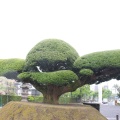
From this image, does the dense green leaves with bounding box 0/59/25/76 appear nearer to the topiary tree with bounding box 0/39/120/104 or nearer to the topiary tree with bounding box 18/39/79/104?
the topiary tree with bounding box 0/39/120/104

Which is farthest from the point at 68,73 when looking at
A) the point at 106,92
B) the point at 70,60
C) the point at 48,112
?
the point at 106,92

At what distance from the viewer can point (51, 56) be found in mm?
9477

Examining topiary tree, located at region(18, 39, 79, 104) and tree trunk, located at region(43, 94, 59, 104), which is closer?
topiary tree, located at region(18, 39, 79, 104)

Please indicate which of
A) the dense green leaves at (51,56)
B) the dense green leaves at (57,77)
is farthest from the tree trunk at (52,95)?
the dense green leaves at (57,77)

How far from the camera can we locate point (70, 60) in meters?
9.84

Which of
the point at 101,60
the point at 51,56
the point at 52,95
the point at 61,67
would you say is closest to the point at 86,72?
the point at 101,60

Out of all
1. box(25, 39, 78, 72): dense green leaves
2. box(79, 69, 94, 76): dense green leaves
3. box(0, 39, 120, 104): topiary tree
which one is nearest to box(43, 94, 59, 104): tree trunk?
box(0, 39, 120, 104): topiary tree

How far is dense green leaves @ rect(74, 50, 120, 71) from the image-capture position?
29.7 ft

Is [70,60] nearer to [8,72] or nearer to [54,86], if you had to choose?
[54,86]

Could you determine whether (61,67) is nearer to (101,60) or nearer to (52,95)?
(52,95)

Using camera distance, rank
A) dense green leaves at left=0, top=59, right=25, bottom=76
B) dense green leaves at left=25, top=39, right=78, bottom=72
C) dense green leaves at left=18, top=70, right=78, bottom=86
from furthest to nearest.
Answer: dense green leaves at left=0, top=59, right=25, bottom=76, dense green leaves at left=25, top=39, right=78, bottom=72, dense green leaves at left=18, top=70, right=78, bottom=86

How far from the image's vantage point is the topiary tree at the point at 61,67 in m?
9.09

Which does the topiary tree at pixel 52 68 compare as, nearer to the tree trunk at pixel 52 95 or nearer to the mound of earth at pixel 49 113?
the tree trunk at pixel 52 95

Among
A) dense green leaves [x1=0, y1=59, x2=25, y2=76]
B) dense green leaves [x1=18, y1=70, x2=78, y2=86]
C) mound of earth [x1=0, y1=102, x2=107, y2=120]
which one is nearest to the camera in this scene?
mound of earth [x1=0, y1=102, x2=107, y2=120]
